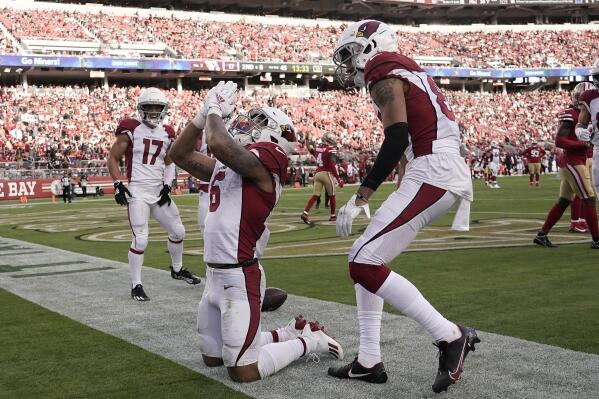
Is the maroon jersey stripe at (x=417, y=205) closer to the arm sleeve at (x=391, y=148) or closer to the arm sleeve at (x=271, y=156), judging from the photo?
the arm sleeve at (x=391, y=148)

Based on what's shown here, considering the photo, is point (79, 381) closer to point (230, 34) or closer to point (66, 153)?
point (66, 153)

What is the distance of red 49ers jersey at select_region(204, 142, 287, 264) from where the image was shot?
4.41m

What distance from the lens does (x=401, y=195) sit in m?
4.11

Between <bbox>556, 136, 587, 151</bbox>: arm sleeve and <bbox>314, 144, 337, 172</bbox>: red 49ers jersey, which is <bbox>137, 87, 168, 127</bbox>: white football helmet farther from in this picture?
<bbox>314, 144, 337, 172</bbox>: red 49ers jersey

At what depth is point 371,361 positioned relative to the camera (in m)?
4.06

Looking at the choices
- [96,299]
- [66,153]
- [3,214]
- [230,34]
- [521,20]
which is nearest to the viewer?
[96,299]

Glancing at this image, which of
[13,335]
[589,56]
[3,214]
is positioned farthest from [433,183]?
[589,56]

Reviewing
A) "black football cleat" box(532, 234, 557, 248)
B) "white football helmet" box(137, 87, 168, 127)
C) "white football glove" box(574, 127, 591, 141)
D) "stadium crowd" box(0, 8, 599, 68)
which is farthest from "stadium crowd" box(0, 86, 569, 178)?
"white football glove" box(574, 127, 591, 141)

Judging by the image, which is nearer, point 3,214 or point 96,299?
point 96,299

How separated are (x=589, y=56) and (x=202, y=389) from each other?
6896 centimetres

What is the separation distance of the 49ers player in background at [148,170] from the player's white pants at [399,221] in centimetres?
399

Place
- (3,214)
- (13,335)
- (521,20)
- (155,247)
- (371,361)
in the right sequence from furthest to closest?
(521,20), (3,214), (155,247), (13,335), (371,361)

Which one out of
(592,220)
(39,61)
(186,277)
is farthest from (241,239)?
(39,61)

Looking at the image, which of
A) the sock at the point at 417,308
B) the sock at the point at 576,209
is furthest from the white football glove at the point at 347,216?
the sock at the point at 576,209
